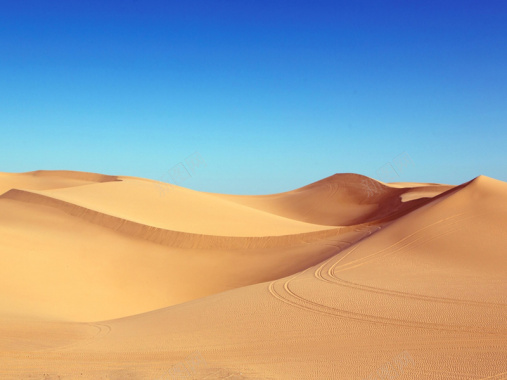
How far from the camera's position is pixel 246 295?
9984 millimetres

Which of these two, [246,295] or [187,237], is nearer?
[246,295]

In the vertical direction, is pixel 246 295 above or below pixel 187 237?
below

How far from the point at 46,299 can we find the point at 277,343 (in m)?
7.92

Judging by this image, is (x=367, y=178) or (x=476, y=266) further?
(x=367, y=178)

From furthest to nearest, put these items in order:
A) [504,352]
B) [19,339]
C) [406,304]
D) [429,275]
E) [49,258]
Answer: [49,258]
[429,275]
[406,304]
[19,339]
[504,352]

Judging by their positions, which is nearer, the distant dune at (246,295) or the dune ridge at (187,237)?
the distant dune at (246,295)

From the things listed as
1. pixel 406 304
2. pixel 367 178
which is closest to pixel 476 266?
pixel 406 304

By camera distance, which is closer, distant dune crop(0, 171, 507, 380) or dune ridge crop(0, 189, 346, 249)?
distant dune crop(0, 171, 507, 380)

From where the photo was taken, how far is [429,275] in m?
10.5

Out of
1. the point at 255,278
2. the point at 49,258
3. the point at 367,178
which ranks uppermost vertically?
the point at 367,178

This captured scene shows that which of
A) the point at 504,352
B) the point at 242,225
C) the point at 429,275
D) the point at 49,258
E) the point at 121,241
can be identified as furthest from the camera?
the point at 242,225

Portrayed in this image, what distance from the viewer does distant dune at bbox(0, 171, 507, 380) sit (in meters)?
6.09

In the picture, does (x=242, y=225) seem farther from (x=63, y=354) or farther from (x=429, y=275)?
(x=63, y=354)

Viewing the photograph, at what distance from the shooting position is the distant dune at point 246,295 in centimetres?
609
